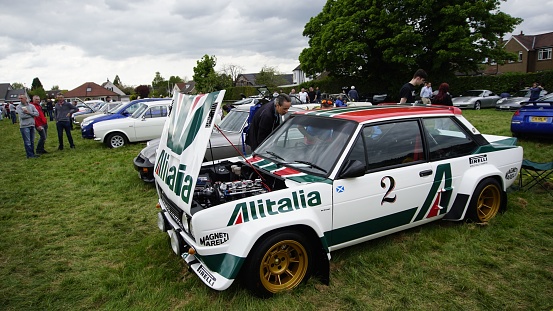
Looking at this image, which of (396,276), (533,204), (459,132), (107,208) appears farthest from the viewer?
(107,208)

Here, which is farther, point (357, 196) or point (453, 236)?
point (453, 236)

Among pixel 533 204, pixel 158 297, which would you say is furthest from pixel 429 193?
pixel 158 297

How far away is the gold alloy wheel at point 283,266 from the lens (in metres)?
3.11

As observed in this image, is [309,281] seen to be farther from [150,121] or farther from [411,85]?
[150,121]

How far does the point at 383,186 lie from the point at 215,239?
5.78 feet

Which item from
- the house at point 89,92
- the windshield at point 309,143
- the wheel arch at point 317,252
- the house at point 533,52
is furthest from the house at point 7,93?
the wheel arch at point 317,252

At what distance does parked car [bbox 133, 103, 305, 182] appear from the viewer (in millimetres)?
6715

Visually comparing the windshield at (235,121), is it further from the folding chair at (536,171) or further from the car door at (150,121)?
the folding chair at (536,171)

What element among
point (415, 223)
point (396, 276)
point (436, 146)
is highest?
point (436, 146)

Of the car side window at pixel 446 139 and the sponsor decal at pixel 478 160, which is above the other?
the car side window at pixel 446 139

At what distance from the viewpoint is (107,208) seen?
19.4 feet

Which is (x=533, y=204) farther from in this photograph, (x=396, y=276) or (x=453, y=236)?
(x=396, y=276)

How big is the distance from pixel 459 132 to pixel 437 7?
26047 mm

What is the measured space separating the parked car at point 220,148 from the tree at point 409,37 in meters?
21.6
